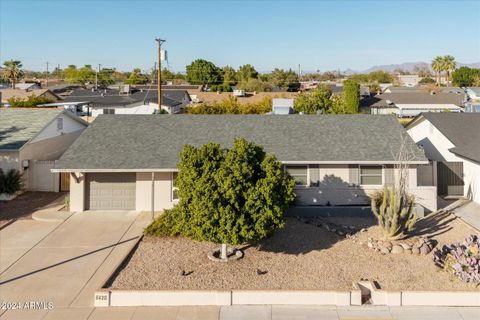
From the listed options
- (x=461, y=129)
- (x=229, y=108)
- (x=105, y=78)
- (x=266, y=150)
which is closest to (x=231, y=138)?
(x=266, y=150)

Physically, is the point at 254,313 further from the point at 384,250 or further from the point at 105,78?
the point at 105,78

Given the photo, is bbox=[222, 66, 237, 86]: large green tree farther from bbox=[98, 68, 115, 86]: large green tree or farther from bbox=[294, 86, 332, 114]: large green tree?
bbox=[294, 86, 332, 114]: large green tree

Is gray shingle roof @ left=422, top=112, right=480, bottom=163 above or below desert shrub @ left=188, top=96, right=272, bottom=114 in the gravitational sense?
below

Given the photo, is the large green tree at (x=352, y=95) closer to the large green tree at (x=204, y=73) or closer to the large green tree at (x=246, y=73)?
the large green tree at (x=246, y=73)

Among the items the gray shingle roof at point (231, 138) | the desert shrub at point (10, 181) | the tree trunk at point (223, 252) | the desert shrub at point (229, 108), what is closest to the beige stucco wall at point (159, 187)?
the gray shingle roof at point (231, 138)

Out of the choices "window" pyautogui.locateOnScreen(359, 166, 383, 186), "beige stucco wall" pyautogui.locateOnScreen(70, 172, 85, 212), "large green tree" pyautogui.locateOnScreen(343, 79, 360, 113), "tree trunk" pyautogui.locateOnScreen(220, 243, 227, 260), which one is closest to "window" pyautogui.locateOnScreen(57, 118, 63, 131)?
"beige stucco wall" pyautogui.locateOnScreen(70, 172, 85, 212)

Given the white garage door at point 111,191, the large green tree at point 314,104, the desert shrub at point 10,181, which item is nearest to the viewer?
the white garage door at point 111,191
